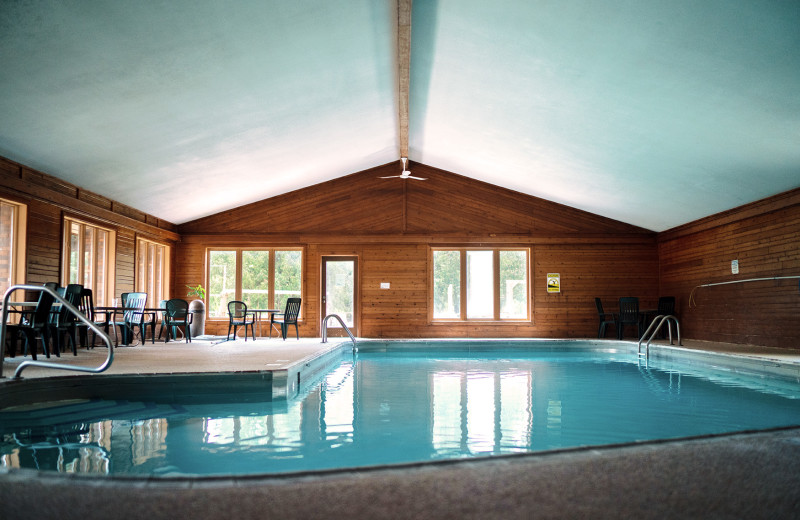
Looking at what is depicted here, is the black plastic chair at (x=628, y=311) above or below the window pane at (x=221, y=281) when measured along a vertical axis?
below

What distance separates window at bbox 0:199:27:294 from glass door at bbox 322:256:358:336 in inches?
238

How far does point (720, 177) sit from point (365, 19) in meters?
5.72

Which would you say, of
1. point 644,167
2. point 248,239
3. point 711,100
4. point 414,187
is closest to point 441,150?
point 414,187

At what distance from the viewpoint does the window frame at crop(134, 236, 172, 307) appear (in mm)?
10695

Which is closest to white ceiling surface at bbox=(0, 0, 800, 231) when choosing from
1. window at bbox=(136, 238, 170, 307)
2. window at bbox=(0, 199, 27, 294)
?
window at bbox=(0, 199, 27, 294)

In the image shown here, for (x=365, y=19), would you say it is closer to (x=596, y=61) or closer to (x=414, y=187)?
(x=596, y=61)

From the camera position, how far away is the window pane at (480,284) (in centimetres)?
1254

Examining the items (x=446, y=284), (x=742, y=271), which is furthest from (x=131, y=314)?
(x=742, y=271)

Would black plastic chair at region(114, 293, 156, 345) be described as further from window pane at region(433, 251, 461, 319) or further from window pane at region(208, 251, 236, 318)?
window pane at region(433, 251, 461, 319)

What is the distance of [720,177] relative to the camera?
27.9 feet

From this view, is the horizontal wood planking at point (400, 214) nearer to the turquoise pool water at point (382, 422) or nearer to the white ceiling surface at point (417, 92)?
the white ceiling surface at point (417, 92)

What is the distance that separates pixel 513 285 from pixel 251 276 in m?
5.72

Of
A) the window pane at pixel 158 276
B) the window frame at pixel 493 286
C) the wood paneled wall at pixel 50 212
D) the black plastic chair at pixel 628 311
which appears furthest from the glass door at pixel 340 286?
the black plastic chair at pixel 628 311

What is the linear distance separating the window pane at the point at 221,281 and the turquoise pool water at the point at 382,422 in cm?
653
